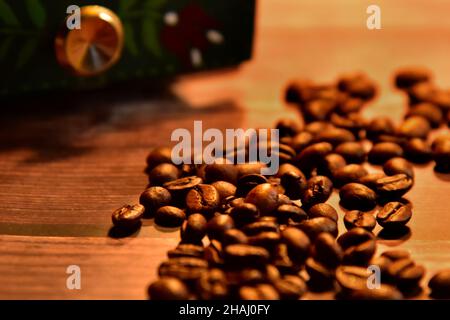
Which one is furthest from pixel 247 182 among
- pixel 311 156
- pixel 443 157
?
pixel 443 157

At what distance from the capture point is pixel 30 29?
1.16 m

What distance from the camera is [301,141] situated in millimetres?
1156

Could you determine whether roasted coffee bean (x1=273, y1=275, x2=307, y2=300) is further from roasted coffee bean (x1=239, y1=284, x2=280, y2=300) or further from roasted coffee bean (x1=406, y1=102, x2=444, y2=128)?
roasted coffee bean (x1=406, y1=102, x2=444, y2=128)

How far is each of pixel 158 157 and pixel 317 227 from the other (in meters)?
0.35

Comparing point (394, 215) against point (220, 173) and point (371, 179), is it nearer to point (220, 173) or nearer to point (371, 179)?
point (371, 179)

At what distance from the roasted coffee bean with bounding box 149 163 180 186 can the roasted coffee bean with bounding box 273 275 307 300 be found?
0.32 m

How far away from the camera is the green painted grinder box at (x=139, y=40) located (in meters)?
1.16

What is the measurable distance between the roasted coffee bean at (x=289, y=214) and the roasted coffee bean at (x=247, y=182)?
86 mm

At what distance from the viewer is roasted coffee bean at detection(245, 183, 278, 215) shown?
3.12ft

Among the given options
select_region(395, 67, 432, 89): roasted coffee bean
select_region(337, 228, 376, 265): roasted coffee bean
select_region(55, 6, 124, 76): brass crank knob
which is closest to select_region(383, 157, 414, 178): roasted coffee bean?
select_region(337, 228, 376, 265): roasted coffee bean

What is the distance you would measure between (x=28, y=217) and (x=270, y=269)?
40 cm

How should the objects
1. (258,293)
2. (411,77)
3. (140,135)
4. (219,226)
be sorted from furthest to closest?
(411,77)
(140,135)
(219,226)
(258,293)

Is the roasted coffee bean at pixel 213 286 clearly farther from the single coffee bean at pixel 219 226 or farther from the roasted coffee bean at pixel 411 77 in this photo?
the roasted coffee bean at pixel 411 77
